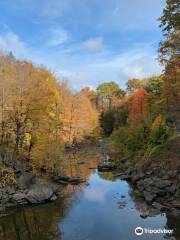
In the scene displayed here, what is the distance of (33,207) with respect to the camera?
98.8ft

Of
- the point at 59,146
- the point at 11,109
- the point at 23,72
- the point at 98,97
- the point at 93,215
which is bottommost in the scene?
the point at 93,215

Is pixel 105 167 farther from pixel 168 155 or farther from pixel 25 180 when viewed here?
pixel 25 180

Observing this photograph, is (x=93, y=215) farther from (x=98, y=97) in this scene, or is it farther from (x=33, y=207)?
(x=98, y=97)

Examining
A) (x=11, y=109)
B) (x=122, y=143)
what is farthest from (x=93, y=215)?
(x=122, y=143)

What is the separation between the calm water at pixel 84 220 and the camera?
2377 centimetres

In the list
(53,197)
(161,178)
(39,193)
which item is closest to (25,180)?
(39,193)

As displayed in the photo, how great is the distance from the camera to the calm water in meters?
23.8

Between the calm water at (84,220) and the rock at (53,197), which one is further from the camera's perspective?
the rock at (53,197)

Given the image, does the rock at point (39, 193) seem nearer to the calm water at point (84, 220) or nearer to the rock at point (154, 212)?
the calm water at point (84, 220)

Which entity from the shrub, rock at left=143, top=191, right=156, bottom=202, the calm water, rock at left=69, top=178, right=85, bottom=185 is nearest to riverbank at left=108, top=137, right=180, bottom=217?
rock at left=143, top=191, right=156, bottom=202

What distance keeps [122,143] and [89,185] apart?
15.7m

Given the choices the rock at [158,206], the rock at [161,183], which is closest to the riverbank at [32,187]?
the rock at [158,206]

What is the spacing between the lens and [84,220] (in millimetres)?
26906

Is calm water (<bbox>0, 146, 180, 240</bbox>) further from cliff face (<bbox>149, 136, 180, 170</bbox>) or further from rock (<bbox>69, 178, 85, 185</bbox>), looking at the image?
rock (<bbox>69, 178, 85, 185</bbox>)
